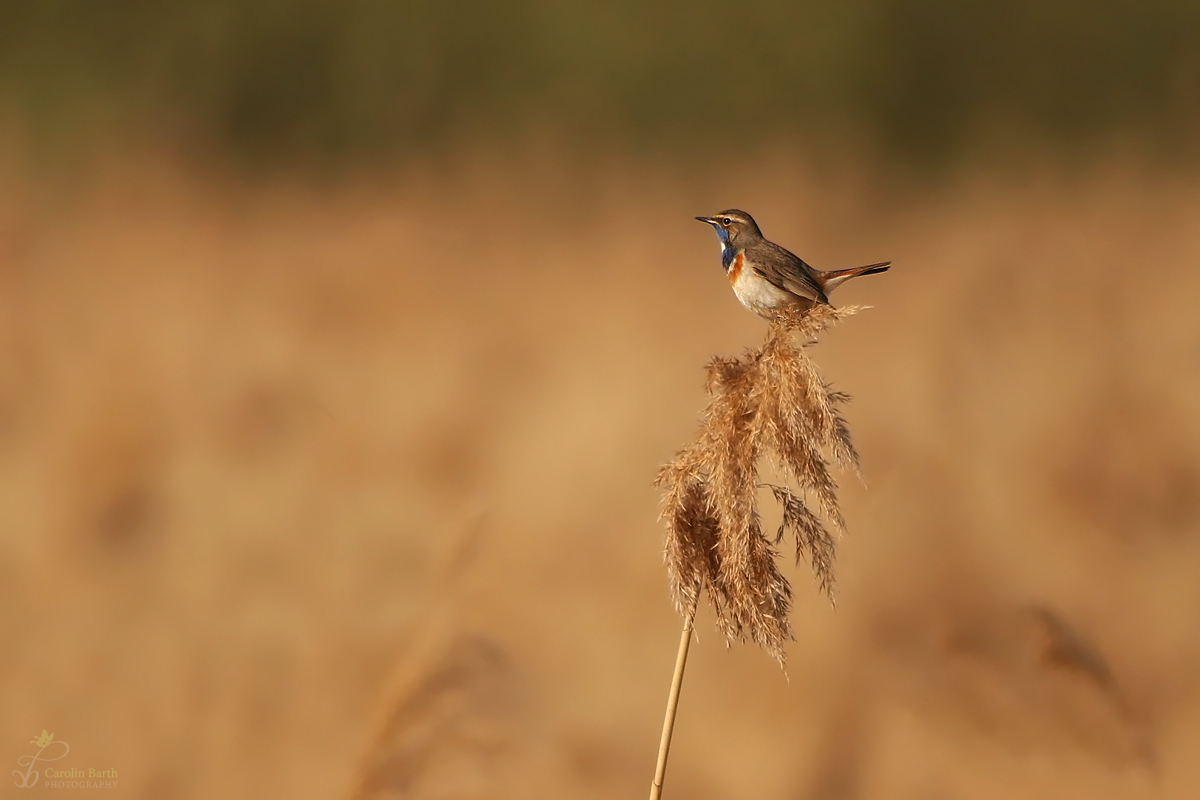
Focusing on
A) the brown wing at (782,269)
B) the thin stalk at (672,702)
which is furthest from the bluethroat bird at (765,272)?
the thin stalk at (672,702)

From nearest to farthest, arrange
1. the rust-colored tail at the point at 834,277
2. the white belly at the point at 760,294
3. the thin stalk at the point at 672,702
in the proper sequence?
the thin stalk at the point at 672,702
the white belly at the point at 760,294
the rust-colored tail at the point at 834,277

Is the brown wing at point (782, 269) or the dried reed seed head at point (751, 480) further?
the brown wing at point (782, 269)

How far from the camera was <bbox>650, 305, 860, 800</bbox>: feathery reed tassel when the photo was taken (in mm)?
1624

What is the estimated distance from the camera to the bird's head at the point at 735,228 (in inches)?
90.3

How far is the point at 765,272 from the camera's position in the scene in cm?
218

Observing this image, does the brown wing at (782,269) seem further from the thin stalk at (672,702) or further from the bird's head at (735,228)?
the thin stalk at (672,702)

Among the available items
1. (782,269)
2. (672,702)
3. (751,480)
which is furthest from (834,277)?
(672,702)

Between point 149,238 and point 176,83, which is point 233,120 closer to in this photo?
point 176,83

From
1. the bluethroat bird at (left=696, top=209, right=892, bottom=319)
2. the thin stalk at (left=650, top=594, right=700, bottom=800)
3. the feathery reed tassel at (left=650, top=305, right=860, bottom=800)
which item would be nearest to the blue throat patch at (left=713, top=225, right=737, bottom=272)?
the bluethroat bird at (left=696, top=209, right=892, bottom=319)

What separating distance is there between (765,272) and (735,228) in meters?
0.21

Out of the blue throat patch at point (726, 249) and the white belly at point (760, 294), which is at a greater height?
the blue throat patch at point (726, 249)

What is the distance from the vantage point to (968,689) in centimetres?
279

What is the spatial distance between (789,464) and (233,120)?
2.13m

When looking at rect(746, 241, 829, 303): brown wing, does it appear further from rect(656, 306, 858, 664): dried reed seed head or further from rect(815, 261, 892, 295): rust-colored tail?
rect(656, 306, 858, 664): dried reed seed head
